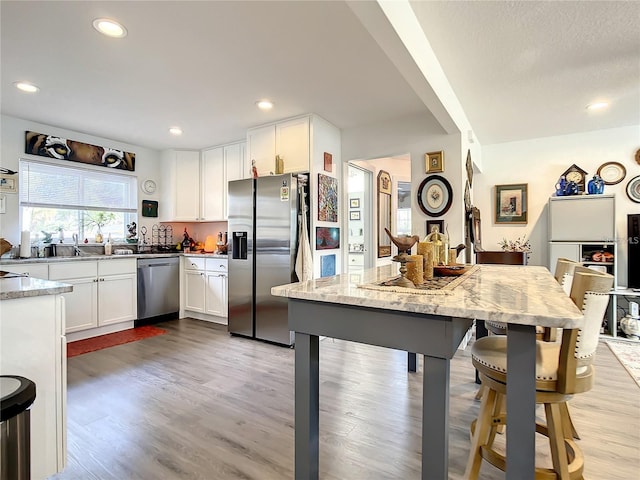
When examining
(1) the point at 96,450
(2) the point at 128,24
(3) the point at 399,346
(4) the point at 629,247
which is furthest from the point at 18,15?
(4) the point at 629,247

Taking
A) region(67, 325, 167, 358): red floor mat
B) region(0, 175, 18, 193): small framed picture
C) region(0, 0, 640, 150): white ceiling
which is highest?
region(0, 0, 640, 150): white ceiling

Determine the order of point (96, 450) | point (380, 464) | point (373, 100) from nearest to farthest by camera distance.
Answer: point (380, 464)
point (96, 450)
point (373, 100)

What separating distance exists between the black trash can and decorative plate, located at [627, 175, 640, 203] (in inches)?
222

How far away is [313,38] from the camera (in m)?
2.19

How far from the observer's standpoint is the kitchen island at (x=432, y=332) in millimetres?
1051

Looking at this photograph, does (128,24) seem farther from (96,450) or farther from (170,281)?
(170,281)

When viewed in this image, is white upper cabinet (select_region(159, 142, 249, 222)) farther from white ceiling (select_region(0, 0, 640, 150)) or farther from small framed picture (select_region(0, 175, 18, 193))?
small framed picture (select_region(0, 175, 18, 193))

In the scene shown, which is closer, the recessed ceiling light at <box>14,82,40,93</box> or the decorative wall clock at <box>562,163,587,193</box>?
the recessed ceiling light at <box>14,82,40,93</box>

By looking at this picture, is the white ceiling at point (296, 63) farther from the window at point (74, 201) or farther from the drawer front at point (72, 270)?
the drawer front at point (72, 270)

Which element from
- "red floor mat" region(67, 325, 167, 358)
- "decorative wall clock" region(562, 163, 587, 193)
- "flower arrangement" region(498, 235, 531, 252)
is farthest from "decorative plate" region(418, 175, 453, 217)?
"red floor mat" region(67, 325, 167, 358)

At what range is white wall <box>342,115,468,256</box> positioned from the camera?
11.1 ft

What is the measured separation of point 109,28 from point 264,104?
4.71 feet

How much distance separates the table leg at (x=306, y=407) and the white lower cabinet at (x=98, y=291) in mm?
3295

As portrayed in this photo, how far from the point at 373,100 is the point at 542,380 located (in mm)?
2704
